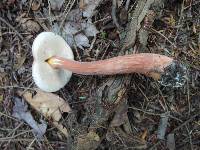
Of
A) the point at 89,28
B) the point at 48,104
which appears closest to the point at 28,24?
the point at 89,28

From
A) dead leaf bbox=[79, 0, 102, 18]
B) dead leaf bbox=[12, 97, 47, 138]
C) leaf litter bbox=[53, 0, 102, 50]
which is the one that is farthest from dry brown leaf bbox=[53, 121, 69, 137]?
dead leaf bbox=[79, 0, 102, 18]

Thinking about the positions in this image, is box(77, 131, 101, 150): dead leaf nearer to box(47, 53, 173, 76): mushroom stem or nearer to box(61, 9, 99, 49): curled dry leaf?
box(47, 53, 173, 76): mushroom stem

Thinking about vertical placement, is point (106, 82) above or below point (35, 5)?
below

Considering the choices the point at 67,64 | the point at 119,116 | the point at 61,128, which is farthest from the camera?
the point at 61,128

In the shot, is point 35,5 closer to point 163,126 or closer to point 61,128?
point 61,128

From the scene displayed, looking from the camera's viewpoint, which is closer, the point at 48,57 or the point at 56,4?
the point at 48,57

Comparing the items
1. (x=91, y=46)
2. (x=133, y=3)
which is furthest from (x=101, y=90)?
(x=133, y=3)
